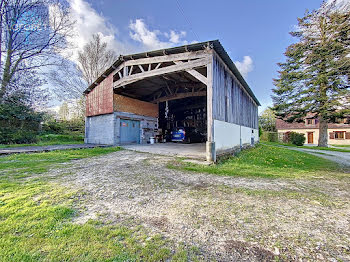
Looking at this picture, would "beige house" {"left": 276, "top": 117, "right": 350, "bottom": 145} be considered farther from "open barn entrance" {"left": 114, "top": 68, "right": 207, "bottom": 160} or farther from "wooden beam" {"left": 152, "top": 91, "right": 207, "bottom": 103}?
"wooden beam" {"left": 152, "top": 91, "right": 207, "bottom": 103}

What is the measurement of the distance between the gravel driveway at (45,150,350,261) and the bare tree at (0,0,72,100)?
543 inches

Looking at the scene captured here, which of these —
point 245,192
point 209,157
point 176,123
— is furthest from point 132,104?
point 245,192

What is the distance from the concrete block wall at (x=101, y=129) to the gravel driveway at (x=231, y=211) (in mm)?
6619

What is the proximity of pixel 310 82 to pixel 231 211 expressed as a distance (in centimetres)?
2042

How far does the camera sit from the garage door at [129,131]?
36.4ft

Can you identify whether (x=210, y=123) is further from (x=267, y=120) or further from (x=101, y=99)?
(x=267, y=120)

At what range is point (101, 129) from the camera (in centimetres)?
1130

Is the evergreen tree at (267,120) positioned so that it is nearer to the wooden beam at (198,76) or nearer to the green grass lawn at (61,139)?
the wooden beam at (198,76)

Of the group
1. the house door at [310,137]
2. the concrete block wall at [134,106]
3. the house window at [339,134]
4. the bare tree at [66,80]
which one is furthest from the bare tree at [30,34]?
the house window at [339,134]

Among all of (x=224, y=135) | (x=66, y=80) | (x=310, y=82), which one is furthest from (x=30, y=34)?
(x=310, y=82)

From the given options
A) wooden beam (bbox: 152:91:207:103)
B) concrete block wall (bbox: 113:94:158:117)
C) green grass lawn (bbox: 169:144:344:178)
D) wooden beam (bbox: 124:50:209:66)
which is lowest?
green grass lawn (bbox: 169:144:344:178)

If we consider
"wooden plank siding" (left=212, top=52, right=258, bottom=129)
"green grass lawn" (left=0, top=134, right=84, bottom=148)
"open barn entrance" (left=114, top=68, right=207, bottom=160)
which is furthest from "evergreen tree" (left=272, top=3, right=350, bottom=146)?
"green grass lawn" (left=0, top=134, right=84, bottom=148)

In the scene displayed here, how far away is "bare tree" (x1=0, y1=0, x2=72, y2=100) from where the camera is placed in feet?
37.3

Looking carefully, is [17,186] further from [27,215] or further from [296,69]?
[296,69]
